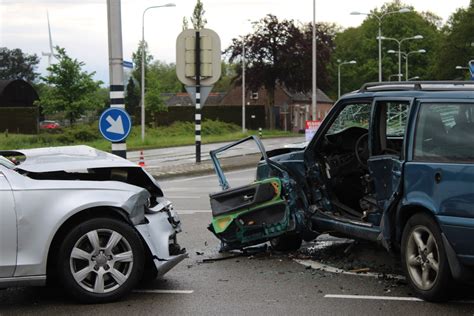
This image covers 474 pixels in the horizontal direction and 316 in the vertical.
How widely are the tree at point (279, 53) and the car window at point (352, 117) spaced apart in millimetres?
54908

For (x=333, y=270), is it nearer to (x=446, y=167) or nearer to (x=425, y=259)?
(x=425, y=259)

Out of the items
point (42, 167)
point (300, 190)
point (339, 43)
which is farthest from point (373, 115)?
point (339, 43)

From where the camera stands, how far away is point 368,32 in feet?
318

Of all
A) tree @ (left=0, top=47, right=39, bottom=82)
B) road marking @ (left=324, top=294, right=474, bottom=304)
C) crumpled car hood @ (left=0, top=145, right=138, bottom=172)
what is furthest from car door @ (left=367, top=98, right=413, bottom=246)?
tree @ (left=0, top=47, right=39, bottom=82)

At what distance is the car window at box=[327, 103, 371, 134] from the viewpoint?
6.70 m

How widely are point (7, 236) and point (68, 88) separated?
40.6 meters

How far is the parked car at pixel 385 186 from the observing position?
503cm

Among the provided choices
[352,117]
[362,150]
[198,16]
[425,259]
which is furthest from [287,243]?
[198,16]

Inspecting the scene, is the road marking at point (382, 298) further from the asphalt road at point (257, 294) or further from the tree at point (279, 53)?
the tree at point (279, 53)

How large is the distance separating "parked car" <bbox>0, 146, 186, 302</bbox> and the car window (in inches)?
90.0

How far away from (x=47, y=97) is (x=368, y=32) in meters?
62.6

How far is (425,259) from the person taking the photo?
5285 mm

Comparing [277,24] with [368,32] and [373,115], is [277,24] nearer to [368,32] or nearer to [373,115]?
[368,32]

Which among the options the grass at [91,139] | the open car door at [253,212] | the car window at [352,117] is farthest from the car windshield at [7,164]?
the grass at [91,139]
